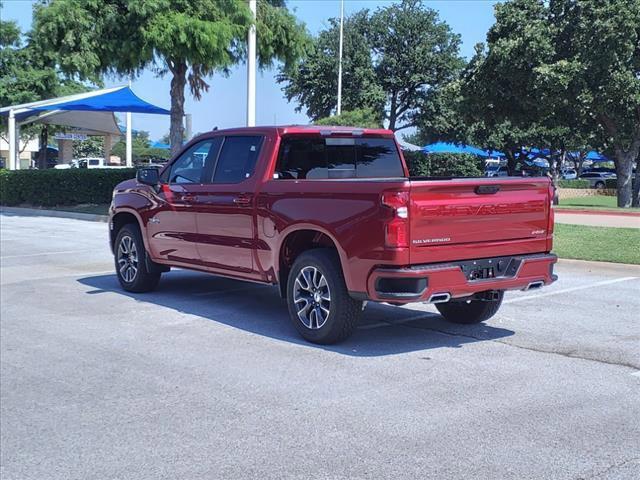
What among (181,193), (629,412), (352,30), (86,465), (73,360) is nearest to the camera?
(86,465)

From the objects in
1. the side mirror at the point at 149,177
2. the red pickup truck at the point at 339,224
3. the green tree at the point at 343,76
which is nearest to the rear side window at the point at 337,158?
the red pickup truck at the point at 339,224

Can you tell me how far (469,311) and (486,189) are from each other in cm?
183

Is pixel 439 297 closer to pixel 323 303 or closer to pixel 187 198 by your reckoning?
pixel 323 303

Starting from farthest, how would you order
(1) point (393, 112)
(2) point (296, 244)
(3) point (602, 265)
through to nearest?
(1) point (393, 112) → (3) point (602, 265) → (2) point (296, 244)

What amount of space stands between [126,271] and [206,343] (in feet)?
9.80

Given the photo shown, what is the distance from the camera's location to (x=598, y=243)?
1365 centimetres

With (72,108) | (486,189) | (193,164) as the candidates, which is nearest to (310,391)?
(486,189)

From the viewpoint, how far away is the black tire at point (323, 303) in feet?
21.7

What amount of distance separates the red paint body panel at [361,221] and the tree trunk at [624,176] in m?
23.4

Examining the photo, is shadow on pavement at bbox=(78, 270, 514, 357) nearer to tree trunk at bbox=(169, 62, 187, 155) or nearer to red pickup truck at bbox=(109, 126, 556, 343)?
red pickup truck at bbox=(109, 126, 556, 343)

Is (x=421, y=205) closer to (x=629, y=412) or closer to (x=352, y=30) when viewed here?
(x=629, y=412)

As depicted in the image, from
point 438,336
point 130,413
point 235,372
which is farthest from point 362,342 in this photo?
point 130,413

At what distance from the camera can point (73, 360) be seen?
6746mm

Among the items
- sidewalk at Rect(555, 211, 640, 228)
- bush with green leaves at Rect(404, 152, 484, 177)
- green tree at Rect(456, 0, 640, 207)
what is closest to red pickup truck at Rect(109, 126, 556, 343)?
sidewalk at Rect(555, 211, 640, 228)
